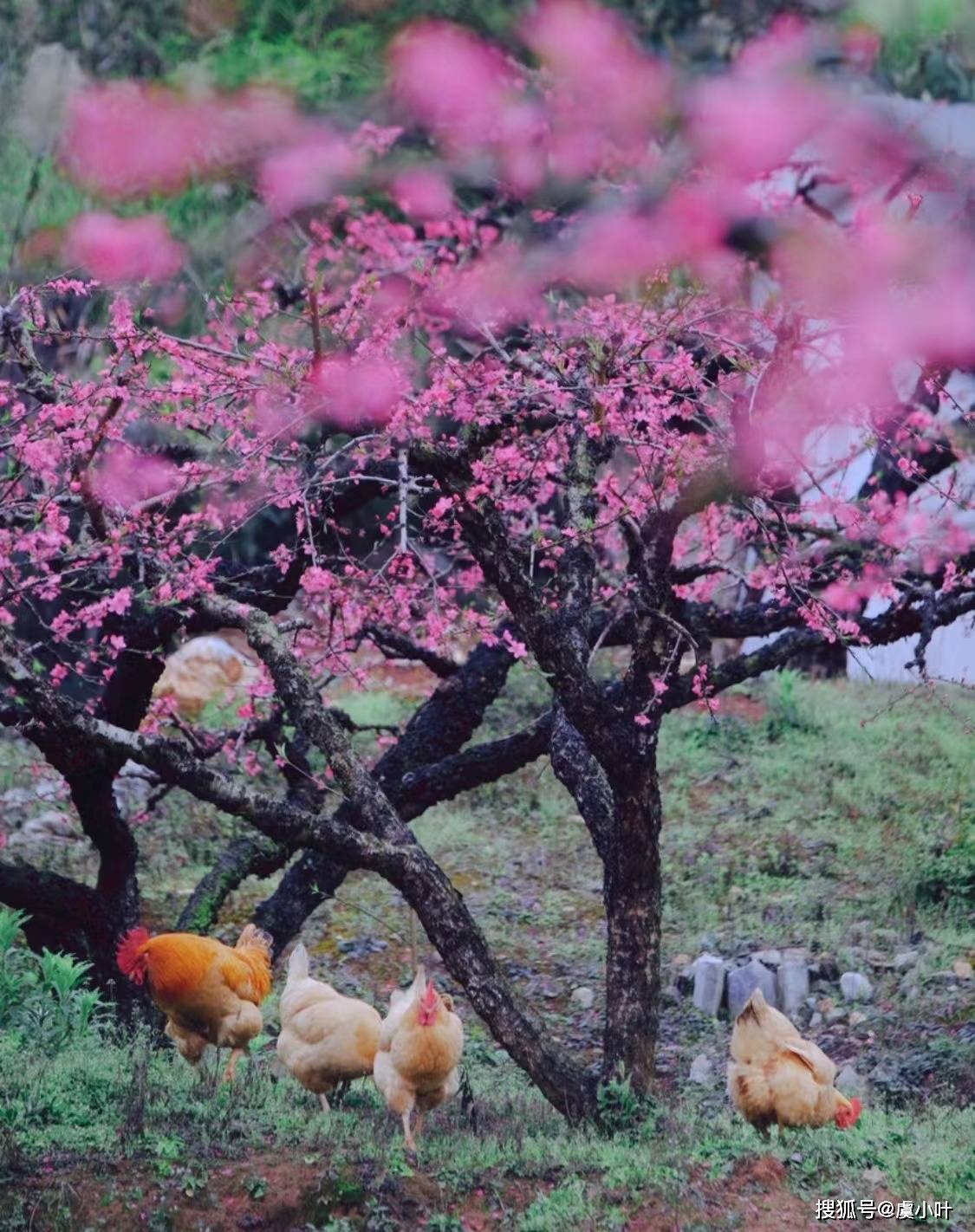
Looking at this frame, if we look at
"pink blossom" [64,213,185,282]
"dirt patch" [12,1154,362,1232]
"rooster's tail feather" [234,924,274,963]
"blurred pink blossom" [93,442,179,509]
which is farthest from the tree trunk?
"pink blossom" [64,213,185,282]

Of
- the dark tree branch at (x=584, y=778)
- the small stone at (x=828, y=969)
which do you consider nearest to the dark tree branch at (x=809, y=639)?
the dark tree branch at (x=584, y=778)

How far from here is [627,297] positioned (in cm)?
1307

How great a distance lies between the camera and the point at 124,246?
52.7 feet

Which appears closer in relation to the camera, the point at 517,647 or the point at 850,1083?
the point at 517,647

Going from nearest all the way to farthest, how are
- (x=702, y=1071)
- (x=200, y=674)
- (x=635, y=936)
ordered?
(x=635, y=936) → (x=702, y=1071) → (x=200, y=674)

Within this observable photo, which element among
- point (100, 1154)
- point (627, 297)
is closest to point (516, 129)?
point (627, 297)

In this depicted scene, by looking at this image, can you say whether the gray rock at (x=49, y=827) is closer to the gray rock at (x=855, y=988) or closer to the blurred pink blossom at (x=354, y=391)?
the blurred pink blossom at (x=354, y=391)

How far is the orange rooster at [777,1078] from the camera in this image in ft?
21.9

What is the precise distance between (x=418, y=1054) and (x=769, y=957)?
15.6ft

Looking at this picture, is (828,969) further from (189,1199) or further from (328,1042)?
(189,1199)

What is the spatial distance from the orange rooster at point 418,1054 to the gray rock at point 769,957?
432 centimetres

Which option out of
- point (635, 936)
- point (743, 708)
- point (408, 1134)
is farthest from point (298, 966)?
point (743, 708)

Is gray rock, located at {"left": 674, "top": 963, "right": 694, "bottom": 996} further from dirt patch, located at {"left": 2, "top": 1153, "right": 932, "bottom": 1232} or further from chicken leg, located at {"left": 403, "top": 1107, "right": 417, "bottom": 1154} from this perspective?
dirt patch, located at {"left": 2, "top": 1153, "right": 932, "bottom": 1232}

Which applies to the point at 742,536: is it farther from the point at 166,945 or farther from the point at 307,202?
the point at 307,202
